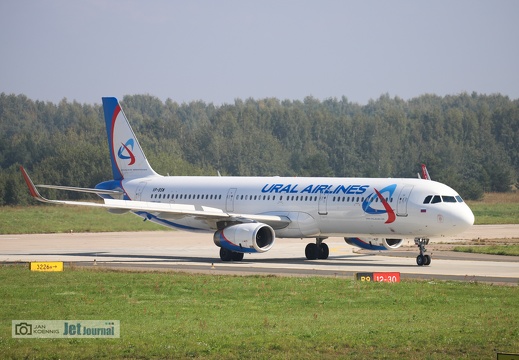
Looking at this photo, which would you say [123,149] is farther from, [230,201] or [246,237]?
[246,237]

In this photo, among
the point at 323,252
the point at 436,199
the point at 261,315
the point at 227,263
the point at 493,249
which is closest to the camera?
the point at 261,315

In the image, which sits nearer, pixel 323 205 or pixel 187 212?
pixel 323 205

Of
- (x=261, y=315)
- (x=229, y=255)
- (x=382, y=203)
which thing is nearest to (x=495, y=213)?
(x=382, y=203)

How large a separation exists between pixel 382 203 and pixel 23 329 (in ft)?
73.4

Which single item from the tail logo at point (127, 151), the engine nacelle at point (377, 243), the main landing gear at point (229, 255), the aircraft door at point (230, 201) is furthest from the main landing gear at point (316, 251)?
the tail logo at point (127, 151)

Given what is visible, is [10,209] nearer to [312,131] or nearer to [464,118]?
[312,131]

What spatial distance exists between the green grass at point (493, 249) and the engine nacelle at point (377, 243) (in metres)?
4.89

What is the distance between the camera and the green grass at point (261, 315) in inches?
802

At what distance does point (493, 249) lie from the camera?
48875 millimetres

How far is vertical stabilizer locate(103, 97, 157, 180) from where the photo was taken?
52.7 m

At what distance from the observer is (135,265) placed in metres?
40.8

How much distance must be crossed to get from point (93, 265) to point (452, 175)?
3045 inches

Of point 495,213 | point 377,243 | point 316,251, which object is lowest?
point 316,251

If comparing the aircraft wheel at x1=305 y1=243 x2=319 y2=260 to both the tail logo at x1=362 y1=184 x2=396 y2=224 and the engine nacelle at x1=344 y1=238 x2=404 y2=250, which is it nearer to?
the engine nacelle at x1=344 y1=238 x2=404 y2=250
